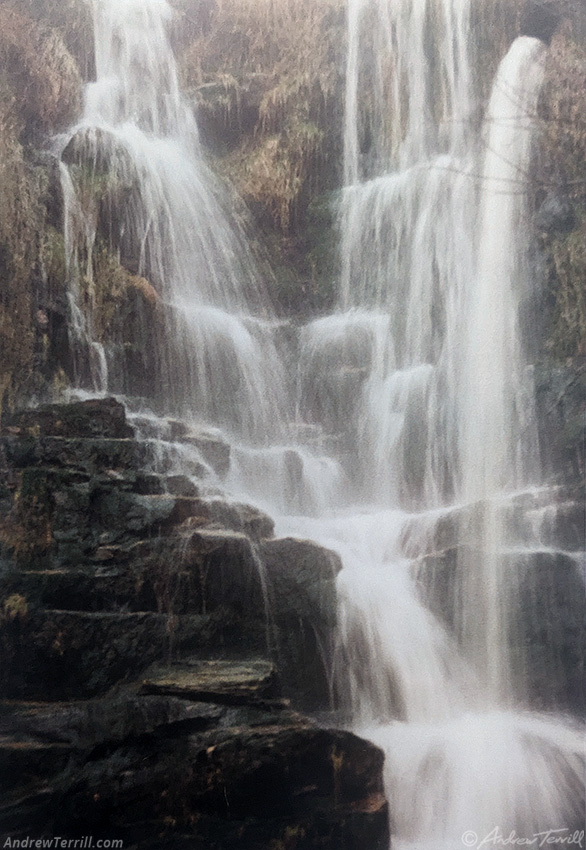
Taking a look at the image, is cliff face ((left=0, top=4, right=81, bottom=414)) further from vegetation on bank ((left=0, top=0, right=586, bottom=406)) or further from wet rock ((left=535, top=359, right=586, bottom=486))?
wet rock ((left=535, top=359, right=586, bottom=486))

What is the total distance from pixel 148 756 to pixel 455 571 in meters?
1.98

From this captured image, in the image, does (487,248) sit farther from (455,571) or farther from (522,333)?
(455,571)

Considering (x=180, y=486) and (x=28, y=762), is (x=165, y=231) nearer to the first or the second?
(x=180, y=486)

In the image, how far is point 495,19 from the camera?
6141 mm

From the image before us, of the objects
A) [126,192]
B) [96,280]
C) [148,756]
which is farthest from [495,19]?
[148,756]

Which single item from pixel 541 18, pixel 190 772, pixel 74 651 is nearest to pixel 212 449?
pixel 74 651

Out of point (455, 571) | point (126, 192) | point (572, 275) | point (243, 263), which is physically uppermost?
point (126, 192)

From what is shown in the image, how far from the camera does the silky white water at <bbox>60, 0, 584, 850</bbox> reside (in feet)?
13.4

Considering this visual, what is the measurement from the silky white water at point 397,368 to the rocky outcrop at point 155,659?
1.05 feet

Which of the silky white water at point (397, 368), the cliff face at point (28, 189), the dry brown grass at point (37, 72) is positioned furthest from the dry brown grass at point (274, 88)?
the cliff face at point (28, 189)

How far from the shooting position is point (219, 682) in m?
3.89

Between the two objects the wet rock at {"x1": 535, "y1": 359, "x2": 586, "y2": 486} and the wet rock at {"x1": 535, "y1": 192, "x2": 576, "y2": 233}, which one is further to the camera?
the wet rock at {"x1": 535, "y1": 192, "x2": 576, "y2": 233}

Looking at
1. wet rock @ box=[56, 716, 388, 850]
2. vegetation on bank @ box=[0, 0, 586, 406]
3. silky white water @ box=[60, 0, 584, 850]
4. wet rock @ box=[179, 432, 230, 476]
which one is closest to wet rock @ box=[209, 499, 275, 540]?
silky white water @ box=[60, 0, 584, 850]

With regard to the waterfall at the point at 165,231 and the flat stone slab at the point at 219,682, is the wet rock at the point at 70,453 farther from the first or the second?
the flat stone slab at the point at 219,682
